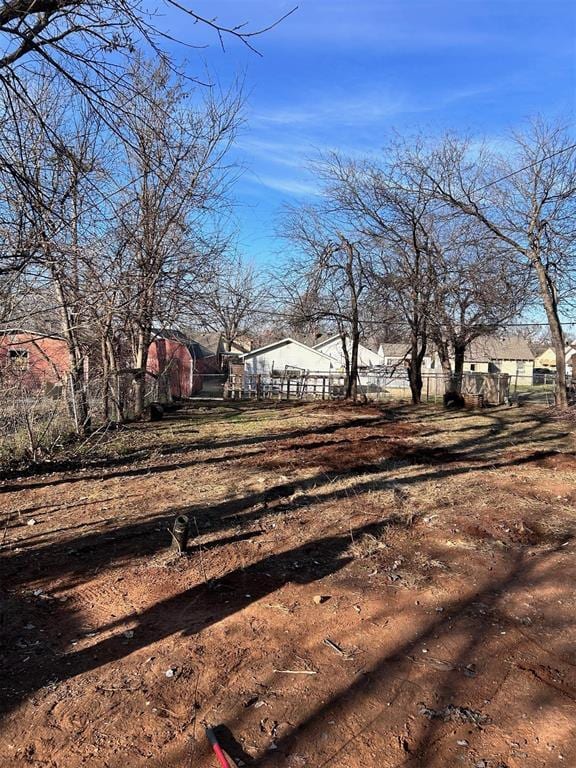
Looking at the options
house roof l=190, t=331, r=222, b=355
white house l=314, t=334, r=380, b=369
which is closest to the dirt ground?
house roof l=190, t=331, r=222, b=355

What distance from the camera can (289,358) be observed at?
39250 mm

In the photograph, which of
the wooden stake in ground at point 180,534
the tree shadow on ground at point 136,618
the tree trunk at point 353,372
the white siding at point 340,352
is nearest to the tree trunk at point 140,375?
the tree trunk at point 353,372

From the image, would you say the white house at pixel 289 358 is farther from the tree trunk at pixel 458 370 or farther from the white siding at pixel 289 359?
the tree trunk at pixel 458 370

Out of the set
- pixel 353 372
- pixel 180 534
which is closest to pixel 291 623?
Answer: pixel 180 534

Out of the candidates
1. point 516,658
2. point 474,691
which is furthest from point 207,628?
point 516,658

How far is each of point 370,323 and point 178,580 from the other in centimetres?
1967

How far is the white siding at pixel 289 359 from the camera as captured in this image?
39125 mm

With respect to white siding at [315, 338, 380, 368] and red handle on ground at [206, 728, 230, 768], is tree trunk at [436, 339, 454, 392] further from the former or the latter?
red handle on ground at [206, 728, 230, 768]

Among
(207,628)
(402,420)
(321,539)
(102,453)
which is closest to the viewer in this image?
(207,628)

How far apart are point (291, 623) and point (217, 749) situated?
112 centimetres

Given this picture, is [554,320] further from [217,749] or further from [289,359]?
[289,359]

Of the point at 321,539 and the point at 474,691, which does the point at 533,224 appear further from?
the point at 474,691

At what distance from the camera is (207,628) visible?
3104 mm

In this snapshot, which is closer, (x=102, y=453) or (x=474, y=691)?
(x=474, y=691)
